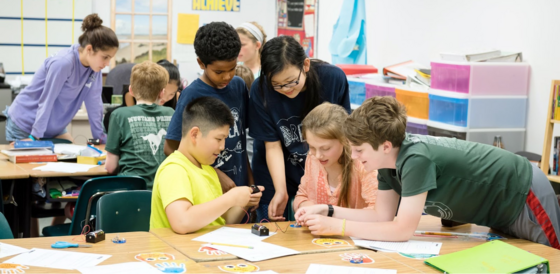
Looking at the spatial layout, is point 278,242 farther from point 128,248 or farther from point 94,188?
point 94,188

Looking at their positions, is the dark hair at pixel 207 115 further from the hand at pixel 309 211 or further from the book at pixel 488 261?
the book at pixel 488 261

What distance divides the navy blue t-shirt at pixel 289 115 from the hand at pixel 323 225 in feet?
1.66

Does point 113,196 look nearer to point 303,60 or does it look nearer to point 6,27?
point 303,60

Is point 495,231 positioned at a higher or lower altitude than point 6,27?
lower

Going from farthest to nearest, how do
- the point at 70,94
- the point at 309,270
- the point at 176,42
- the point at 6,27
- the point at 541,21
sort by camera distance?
the point at 176,42 < the point at 6,27 < the point at 70,94 < the point at 541,21 < the point at 309,270

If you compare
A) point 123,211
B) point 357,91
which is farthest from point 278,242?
point 357,91

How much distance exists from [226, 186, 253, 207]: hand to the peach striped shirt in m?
0.31

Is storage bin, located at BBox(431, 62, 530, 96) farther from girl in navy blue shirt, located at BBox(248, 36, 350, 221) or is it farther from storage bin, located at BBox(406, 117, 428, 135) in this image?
girl in navy blue shirt, located at BBox(248, 36, 350, 221)

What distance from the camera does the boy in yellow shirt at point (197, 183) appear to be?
6.39ft

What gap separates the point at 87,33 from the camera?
3.63 m

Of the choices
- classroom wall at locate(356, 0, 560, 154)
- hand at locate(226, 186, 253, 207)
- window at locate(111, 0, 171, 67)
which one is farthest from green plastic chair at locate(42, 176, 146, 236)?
window at locate(111, 0, 171, 67)

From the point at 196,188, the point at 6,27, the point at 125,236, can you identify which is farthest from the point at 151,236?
the point at 6,27

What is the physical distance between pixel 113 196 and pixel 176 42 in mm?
5026

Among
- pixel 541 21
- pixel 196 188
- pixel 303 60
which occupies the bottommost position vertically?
pixel 196 188
